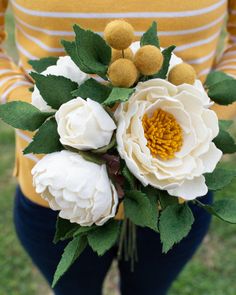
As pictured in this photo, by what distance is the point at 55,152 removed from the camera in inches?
31.1

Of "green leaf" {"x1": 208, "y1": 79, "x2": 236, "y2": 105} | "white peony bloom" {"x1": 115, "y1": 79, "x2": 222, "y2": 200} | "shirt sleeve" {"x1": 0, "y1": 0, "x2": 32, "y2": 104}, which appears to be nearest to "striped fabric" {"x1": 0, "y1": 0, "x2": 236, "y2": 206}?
"shirt sleeve" {"x1": 0, "y1": 0, "x2": 32, "y2": 104}

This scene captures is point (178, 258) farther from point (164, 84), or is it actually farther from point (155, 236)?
point (164, 84)

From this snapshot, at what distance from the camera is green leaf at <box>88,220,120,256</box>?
789 millimetres

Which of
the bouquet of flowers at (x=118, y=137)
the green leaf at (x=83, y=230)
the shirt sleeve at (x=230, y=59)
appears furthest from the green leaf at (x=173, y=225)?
the shirt sleeve at (x=230, y=59)

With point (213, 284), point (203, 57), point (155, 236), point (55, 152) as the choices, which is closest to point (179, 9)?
point (203, 57)

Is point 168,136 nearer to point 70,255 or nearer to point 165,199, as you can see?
point 165,199

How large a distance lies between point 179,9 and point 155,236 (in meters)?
0.51

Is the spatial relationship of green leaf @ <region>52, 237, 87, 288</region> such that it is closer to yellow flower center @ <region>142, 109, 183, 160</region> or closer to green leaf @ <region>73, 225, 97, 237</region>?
green leaf @ <region>73, 225, 97, 237</region>

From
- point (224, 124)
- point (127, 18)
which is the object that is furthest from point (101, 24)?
point (224, 124)

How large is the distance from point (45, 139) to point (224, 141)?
0.96 ft

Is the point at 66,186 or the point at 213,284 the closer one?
the point at 66,186

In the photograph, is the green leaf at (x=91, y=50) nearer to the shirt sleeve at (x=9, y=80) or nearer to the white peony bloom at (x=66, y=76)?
the white peony bloom at (x=66, y=76)

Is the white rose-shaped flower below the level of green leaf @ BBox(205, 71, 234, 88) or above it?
A: above

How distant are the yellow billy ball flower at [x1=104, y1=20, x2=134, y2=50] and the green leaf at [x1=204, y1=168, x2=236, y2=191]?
0.25 m
